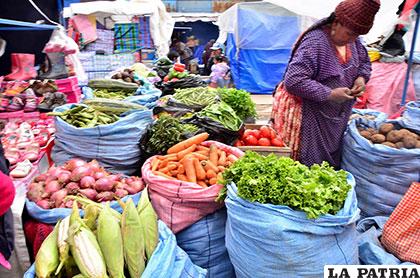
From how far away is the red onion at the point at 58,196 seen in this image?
2422mm

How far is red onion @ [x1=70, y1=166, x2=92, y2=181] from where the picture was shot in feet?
8.42

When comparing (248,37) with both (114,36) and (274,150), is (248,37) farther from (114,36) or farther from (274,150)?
(274,150)

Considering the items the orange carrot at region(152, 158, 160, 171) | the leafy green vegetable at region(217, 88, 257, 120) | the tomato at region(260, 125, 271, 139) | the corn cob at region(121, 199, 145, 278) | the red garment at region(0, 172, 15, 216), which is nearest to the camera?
the red garment at region(0, 172, 15, 216)

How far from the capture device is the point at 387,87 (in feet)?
24.2

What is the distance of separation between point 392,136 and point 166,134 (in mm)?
1921

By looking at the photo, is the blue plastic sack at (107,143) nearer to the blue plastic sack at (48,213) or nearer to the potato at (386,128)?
the blue plastic sack at (48,213)

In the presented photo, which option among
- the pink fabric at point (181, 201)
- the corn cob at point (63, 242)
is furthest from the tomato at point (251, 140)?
the corn cob at point (63, 242)

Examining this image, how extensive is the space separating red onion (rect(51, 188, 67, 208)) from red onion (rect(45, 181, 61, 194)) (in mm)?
51

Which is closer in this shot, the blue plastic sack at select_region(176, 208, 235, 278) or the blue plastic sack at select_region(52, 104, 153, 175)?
the blue plastic sack at select_region(176, 208, 235, 278)

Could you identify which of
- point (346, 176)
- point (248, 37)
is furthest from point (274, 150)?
point (248, 37)

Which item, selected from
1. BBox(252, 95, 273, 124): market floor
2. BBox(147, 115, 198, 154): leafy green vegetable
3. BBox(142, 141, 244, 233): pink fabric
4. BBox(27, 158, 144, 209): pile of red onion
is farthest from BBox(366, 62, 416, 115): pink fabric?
BBox(27, 158, 144, 209): pile of red onion

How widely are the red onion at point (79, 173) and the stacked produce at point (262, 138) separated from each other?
1502 millimetres

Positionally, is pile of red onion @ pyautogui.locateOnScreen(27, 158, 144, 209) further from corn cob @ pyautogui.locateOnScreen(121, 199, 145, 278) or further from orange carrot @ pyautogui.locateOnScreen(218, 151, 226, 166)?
orange carrot @ pyautogui.locateOnScreen(218, 151, 226, 166)

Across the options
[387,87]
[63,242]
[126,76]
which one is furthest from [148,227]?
[387,87]
